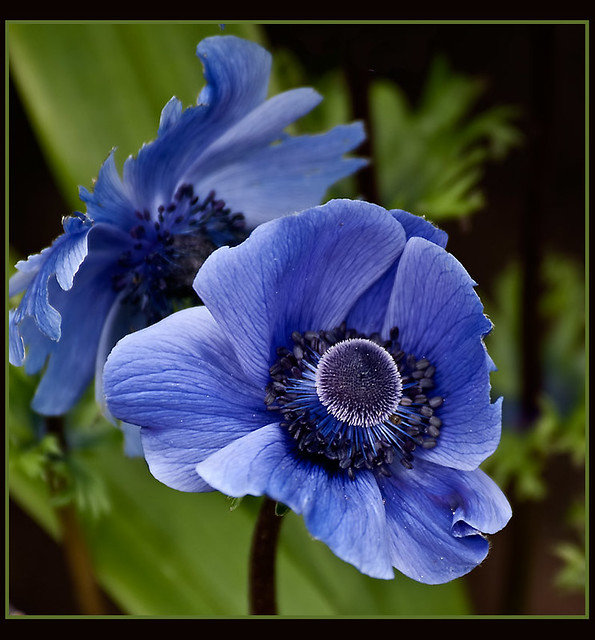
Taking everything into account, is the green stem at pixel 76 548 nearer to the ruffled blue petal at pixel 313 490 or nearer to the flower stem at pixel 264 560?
the flower stem at pixel 264 560

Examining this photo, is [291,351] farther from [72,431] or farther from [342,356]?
[72,431]

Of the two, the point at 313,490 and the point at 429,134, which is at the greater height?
the point at 429,134

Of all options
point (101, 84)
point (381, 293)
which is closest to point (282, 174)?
point (381, 293)

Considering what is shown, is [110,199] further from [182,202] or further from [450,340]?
[450,340]

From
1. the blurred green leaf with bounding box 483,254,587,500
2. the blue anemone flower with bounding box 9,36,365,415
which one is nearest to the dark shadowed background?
the blurred green leaf with bounding box 483,254,587,500

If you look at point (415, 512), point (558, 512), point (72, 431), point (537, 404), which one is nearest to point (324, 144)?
point (415, 512)

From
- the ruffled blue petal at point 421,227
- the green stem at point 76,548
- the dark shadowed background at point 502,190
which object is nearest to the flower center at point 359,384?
the ruffled blue petal at point 421,227
